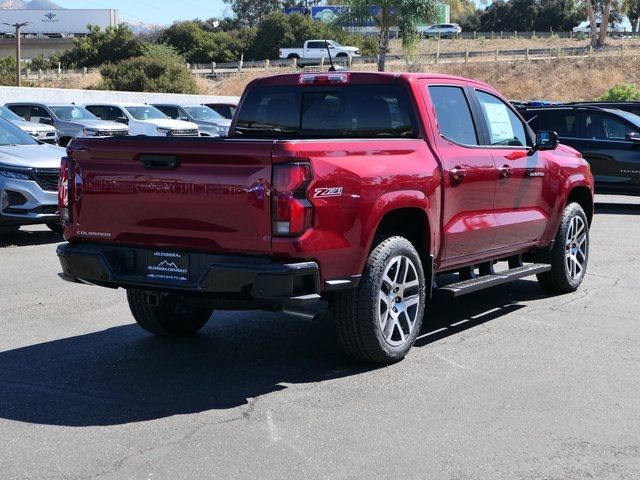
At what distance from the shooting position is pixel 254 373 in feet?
20.6

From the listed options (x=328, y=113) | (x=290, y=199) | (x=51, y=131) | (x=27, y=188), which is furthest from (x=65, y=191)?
(x=51, y=131)

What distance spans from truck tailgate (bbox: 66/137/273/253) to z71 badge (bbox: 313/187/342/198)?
31 centimetres

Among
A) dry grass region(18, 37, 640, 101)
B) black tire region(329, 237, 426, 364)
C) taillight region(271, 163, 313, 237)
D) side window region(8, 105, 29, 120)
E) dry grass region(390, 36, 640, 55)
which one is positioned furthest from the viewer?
dry grass region(390, 36, 640, 55)

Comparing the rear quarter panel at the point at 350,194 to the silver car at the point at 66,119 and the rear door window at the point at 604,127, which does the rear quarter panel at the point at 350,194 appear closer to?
the rear door window at the point at 604,127

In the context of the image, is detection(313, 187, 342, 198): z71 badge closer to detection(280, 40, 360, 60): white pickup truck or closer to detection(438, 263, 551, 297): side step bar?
detection(438, 263, 551, 297): side step bar

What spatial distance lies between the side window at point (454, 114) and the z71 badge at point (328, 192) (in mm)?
1608

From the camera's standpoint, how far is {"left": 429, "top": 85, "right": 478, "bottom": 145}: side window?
23.6ft

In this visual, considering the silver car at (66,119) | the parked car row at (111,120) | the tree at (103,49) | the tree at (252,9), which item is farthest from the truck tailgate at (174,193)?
the tree at (252,9)

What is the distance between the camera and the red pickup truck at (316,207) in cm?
560

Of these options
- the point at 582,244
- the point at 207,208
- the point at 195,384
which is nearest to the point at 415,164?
the point at 207,208

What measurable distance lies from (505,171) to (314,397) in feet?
9.57

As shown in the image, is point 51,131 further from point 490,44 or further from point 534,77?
point 490,44

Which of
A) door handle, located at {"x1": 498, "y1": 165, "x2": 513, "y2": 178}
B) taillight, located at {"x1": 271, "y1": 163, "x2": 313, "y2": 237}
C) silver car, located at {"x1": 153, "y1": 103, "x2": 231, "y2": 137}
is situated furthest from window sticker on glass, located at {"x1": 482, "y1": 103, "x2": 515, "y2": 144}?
silver car, located at {"x1": 153, "y1": 103, "x2": 231, "y2": 137}

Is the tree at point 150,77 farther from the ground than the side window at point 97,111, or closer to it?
farther from the ground
